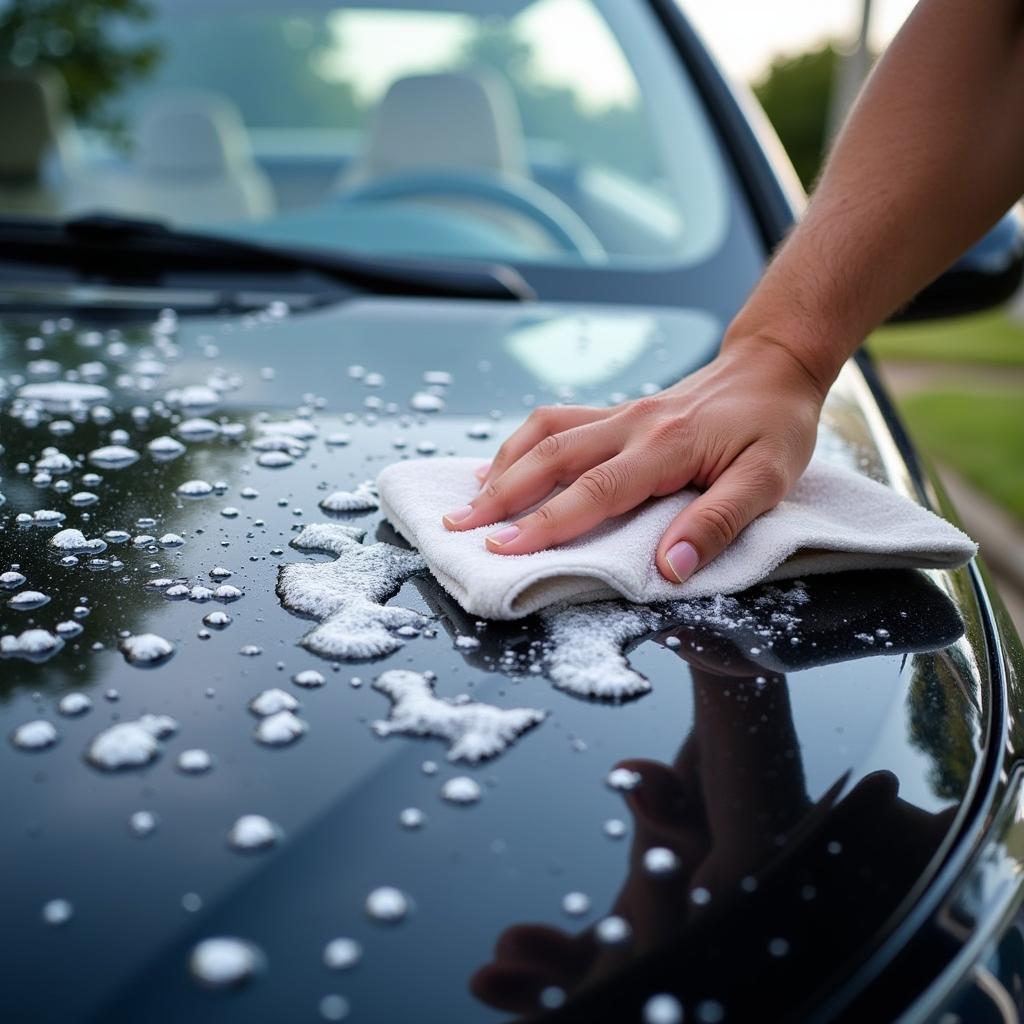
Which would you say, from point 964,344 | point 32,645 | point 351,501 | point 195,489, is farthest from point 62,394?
point 964,344

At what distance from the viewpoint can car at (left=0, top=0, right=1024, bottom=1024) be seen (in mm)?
574

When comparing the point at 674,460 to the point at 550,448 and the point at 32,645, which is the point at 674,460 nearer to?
the point at 550,448

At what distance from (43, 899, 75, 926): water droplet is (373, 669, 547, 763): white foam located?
204 millimetres

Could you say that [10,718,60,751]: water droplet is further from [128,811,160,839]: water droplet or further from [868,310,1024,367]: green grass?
[868,310,1024,367]: green grass

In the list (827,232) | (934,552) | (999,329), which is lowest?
(999,329)

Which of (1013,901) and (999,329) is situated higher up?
(1013,901)

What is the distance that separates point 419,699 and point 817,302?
0.66 metres

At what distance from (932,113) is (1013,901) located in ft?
2.88

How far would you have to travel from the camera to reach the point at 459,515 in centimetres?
98

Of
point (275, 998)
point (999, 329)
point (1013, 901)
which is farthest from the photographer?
point (999, 329)

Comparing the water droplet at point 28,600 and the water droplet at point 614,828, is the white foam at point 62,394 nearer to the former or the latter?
the water droplet at point 28,600

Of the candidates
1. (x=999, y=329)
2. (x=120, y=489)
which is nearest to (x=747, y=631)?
(x=120, y=489)

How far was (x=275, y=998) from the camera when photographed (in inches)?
21.3

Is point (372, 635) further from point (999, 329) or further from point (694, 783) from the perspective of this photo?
point (999, 329)
